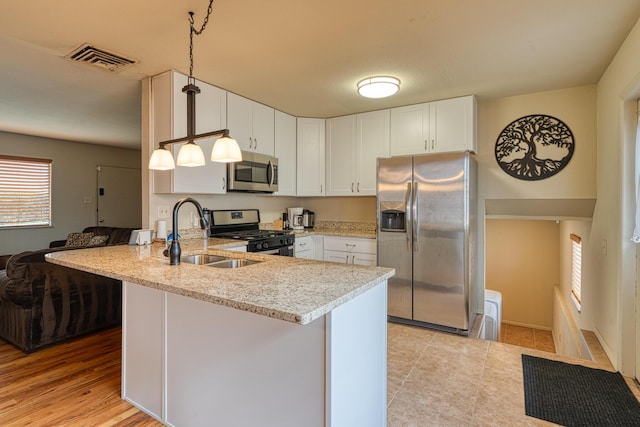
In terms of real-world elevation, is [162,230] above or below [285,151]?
below

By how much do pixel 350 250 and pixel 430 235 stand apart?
1.00 meters

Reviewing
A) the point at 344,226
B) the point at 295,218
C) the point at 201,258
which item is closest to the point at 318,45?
the point at 201,258

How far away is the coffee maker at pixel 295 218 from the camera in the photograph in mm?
4559

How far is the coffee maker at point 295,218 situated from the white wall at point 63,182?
3.92 meters

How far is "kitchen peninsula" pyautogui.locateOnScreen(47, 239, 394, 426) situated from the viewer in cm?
129

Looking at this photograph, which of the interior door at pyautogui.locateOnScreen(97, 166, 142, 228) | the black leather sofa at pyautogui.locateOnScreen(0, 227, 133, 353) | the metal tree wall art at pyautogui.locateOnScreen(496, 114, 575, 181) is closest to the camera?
the black leather sofa at pyautogui.locateOnScreen(0, 227, 133, 353)

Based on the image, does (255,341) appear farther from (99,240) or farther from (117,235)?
(99,240)

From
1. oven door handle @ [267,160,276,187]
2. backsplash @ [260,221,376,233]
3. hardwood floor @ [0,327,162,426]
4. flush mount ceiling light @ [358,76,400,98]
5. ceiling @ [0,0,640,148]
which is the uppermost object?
ceiling @ [0,0,640,148]

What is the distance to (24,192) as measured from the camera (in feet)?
17.0

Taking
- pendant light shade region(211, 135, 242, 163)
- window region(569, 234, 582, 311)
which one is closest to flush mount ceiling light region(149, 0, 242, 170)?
pendant light shade region(211, 135, 242, 163)

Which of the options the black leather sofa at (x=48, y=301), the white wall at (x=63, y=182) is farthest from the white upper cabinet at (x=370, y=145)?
the white wall at (x=63, y=182)

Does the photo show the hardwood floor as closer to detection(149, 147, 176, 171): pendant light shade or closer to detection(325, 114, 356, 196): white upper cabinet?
detection(149, 147, 176, 171): pendant light shade

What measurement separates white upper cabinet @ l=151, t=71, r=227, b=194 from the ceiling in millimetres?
126

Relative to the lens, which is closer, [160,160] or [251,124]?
[160,160]
